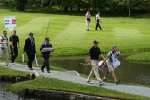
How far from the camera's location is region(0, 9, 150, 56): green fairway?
48.5 m

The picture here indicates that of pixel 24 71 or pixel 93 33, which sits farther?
pixel 93 33

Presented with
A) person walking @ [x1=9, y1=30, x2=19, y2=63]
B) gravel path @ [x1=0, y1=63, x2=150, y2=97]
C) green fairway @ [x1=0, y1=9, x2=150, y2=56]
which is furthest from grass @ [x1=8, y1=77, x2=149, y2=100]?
green fairway @ [x1=0, y1=9, x2=150, y2=56]

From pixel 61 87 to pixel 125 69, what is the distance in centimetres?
1190

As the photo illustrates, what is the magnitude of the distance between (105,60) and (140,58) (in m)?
14.9

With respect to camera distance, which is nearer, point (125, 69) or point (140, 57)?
point (125, 69)

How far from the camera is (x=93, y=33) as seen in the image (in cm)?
5725

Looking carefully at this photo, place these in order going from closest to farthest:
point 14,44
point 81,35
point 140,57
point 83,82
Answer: point 83,82
point 14,44
point 140,57
point 81,35

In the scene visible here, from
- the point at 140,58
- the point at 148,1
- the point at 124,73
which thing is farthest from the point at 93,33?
the point at 148,1

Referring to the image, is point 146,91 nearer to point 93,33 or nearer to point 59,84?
point 59,84

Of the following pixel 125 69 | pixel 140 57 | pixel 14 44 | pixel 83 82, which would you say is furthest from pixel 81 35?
pixel 83 82

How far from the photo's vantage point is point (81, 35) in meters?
55.6

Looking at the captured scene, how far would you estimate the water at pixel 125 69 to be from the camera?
110 feet

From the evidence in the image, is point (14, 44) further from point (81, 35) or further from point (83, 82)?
point (81, 35)

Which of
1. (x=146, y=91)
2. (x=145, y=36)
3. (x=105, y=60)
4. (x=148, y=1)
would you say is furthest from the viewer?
(x=148, y=1)
